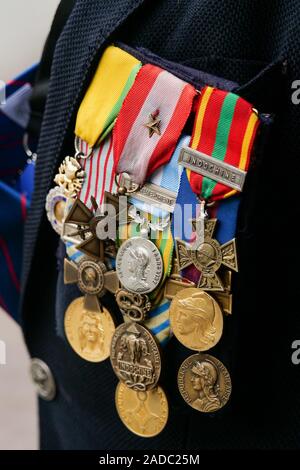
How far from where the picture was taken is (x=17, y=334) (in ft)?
6.58

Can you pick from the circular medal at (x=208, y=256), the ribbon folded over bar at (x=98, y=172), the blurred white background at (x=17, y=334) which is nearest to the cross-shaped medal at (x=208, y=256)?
the circular medal at (x=208, y=256)

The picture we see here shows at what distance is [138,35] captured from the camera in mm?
788

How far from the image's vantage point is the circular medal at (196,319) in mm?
710

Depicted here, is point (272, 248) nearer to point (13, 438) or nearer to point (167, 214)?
point (167, 214)

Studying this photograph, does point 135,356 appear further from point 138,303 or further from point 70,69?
point 70,69

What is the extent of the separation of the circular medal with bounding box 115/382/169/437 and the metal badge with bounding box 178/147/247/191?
22cm

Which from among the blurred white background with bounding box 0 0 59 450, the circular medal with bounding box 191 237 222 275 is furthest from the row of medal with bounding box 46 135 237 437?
the blurred white background with bounding box 0 0 59 450

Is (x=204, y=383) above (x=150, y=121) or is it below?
below

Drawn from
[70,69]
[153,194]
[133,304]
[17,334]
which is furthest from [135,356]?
[17,334]

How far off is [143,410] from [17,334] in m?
1.25

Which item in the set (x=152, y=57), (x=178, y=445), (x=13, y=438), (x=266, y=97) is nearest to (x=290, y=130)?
(x=266, y=97)

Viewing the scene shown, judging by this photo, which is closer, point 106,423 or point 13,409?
point 106,423

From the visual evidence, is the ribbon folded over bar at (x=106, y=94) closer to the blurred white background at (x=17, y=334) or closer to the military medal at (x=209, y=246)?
the military medal at (x=209, y=246)

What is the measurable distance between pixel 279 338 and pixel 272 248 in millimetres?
95
